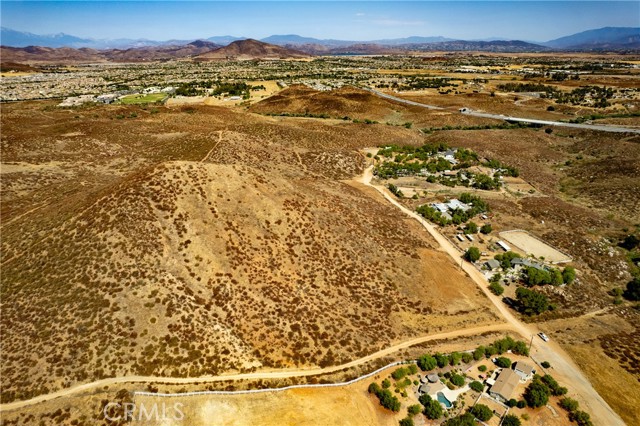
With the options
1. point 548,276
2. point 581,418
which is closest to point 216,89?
point 548,276

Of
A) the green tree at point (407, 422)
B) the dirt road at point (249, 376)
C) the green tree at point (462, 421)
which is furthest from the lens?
the green tree at point (407, 422)

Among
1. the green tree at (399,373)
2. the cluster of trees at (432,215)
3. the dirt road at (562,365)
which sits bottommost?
the dirt road at (562,365)

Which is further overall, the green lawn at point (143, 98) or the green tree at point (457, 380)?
the green lawn at point (143, 98)

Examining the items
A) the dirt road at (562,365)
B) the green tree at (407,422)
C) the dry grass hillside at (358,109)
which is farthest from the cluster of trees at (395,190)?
the dry grass hillside at (358,109)

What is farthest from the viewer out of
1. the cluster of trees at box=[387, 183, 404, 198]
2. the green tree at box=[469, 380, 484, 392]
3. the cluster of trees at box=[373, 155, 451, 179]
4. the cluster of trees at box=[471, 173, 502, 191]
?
the cluster of trees at box=[373, 155, 451, 179]

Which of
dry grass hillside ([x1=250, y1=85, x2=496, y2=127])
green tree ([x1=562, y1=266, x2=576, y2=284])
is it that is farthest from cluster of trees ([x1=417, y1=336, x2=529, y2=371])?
dry grass hillside ([x1=250, y1=85, x2=496, y2=127])

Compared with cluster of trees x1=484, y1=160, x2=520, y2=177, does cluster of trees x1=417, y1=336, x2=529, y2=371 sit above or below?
below

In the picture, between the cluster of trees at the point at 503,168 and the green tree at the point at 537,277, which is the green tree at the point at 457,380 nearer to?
the green tree at the point at 537,277

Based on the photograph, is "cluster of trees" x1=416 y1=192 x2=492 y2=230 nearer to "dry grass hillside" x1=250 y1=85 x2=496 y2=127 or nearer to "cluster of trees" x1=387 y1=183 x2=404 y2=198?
"cluster of trees" x1=387 y1=183 x2=404 y2=198
